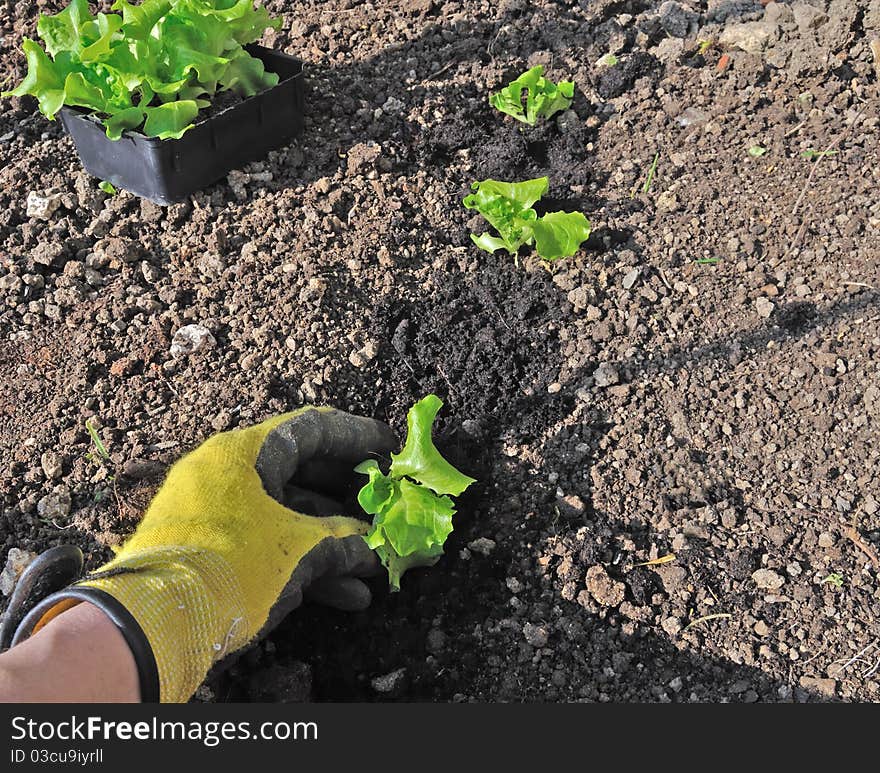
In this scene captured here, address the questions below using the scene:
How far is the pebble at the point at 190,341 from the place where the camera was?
284 cm

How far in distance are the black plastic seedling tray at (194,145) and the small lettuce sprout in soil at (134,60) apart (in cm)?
7

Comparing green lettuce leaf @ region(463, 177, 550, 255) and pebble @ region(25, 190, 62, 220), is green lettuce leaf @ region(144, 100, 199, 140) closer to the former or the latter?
pebble @ region(25, 190, 62, 220)

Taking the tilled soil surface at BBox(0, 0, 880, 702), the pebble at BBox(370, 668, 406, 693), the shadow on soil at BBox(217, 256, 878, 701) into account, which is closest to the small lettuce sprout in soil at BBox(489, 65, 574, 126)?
the tilled soil surface at BBox(0, 0, 880, 702)

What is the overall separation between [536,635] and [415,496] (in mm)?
506

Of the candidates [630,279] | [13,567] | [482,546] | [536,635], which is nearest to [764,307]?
[630,279]

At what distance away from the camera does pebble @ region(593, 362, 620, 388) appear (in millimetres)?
2768

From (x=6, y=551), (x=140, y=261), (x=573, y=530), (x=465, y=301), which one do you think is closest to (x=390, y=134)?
(x=465, y=301)

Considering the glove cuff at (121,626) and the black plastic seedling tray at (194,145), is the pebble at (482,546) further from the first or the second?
the black plastic seedling tray at (194,145)

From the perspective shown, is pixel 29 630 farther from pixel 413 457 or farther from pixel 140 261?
pixel 140 261

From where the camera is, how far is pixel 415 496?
229 centimetres

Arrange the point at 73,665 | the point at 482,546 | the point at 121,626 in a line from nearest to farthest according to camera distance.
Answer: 1. the point at 73,665
2. the point at 121,626
3. the point at 482,546

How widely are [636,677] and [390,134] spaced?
7.48ft

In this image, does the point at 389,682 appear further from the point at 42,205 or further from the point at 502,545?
the point at 42,205

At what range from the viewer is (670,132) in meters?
3.44
